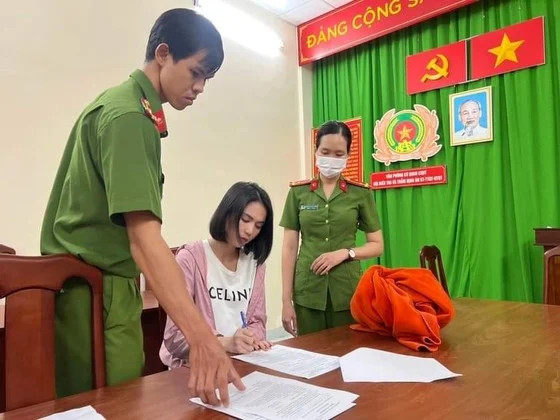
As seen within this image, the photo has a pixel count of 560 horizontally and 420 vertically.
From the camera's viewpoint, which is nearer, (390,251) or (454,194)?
(454,194)

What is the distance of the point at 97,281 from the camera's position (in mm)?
935

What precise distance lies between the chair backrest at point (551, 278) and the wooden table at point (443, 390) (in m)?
0.77

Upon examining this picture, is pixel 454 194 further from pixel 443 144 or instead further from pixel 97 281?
pixel 97 281

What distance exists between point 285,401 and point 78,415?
1.13 ft

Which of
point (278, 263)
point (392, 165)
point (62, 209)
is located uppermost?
point (392, 165)

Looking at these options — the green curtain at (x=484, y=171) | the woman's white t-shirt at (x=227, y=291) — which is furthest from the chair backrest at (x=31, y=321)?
the green curtain at (x=484, y=171)

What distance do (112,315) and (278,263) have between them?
2.77 m

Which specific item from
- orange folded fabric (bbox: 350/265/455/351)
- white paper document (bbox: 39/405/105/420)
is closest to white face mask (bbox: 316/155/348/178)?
orange folded fabric (bbox: 350/265/455/351)

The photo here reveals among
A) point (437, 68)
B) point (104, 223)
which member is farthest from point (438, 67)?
point (104, 223)

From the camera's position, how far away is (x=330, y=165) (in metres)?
1.85

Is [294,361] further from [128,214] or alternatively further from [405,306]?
[128,214]

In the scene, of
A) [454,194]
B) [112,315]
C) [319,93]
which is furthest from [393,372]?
[319,93]

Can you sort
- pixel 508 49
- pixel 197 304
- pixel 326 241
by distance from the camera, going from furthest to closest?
pixel 508 49, pixel 326 241, pixel 197 304

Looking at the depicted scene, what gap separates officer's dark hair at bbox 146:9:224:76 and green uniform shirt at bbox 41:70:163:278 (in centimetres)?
10
